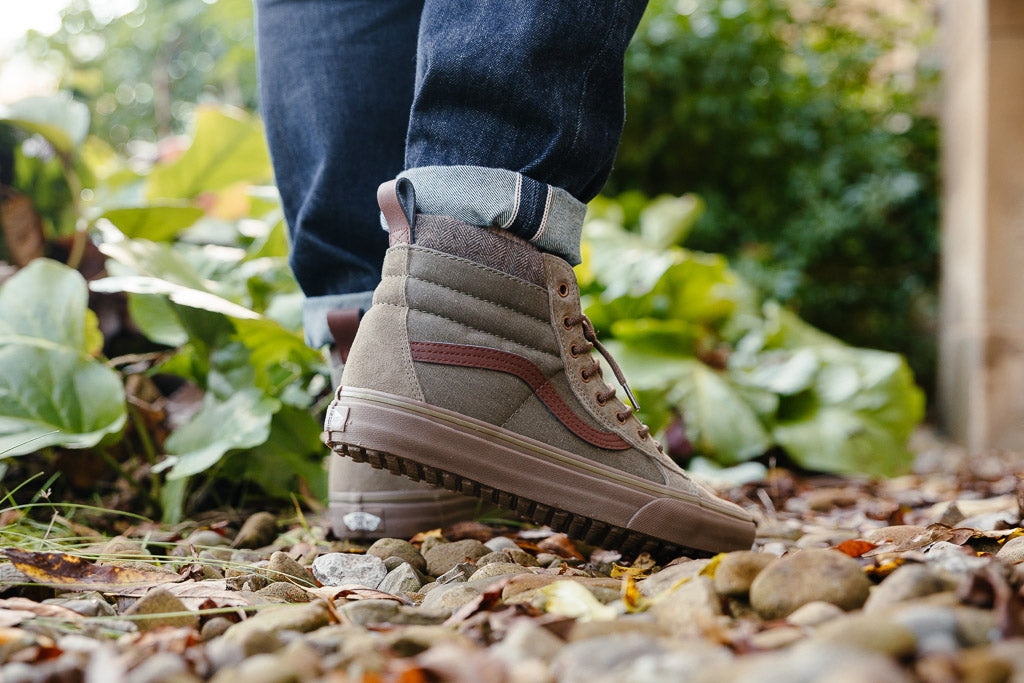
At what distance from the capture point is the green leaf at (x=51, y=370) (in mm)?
1381

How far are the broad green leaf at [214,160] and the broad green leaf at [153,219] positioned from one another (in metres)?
0.41

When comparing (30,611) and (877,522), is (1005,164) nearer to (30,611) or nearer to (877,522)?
(877,522)

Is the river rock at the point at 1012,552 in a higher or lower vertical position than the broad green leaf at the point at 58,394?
higher

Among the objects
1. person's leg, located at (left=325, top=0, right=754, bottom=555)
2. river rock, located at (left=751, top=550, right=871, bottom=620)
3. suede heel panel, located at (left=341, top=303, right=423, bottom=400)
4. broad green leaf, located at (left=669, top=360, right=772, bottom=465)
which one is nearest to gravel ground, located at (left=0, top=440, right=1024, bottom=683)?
river rock, located at (left=751, top=550, right=871, bottom=620)

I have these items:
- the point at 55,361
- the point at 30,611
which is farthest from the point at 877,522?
the point at 55,361

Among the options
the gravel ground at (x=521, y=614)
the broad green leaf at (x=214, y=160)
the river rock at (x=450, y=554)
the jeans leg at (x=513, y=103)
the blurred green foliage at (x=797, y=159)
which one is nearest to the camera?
the gravel ground at (x=521, y=614)

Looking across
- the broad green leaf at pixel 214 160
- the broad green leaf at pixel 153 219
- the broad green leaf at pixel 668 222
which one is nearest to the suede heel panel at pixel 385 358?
the broad green leaf at pixel 153 219

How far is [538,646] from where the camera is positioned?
65 centimetres

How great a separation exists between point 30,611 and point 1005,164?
3593 mm

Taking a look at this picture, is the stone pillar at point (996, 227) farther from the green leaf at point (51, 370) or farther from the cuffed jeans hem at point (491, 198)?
the green leaf at point (51, 370)

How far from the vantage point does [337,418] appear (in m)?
1.03

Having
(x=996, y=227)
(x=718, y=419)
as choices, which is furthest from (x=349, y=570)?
(x=996, y=227)

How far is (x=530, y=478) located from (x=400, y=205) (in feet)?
1.30

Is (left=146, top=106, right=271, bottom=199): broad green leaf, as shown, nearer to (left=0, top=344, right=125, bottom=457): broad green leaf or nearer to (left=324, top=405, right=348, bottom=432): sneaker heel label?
(left=0, top=344, right=125, bottom=457): broad green leaf
